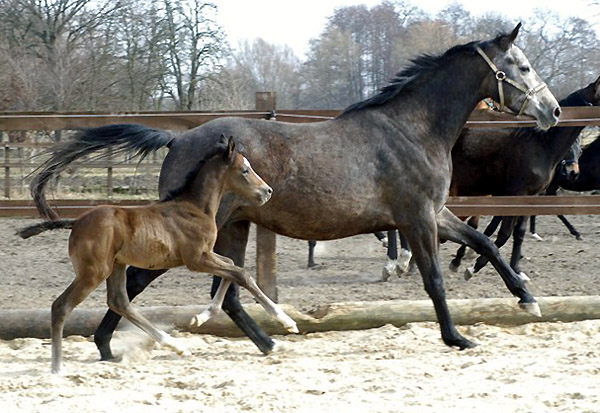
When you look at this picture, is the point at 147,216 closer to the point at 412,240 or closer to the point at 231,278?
the point at 231,278

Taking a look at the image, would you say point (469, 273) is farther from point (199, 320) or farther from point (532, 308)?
point (199, 320)

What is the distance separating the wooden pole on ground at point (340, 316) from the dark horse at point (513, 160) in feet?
6.25

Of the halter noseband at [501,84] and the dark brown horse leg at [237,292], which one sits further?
the halter noseband at [501,84]

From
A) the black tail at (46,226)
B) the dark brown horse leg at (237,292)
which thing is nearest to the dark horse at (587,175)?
the dark brown horse leg at (237,292)

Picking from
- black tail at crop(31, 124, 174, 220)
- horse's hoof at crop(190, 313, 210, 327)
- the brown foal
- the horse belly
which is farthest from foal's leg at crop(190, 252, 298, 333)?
black tail at crop(31, 124, 174, 220)

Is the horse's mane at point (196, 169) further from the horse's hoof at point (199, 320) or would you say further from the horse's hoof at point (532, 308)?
the horse's hoof at point (532, 308)

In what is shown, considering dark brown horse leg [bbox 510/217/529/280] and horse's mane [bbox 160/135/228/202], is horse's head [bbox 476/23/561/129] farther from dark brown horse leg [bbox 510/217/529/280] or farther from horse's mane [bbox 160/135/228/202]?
dark brown horse leg [bbox 510/217/529/280]

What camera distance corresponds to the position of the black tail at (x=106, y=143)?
5812 millimetres

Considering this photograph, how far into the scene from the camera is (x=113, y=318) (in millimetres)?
5680

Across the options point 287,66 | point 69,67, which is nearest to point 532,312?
point 69,67

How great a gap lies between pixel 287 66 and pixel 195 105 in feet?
83.0

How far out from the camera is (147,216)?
5211 mm

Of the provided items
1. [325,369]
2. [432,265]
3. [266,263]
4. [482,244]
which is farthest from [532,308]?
[266,263]

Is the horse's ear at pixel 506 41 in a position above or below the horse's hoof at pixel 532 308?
above
